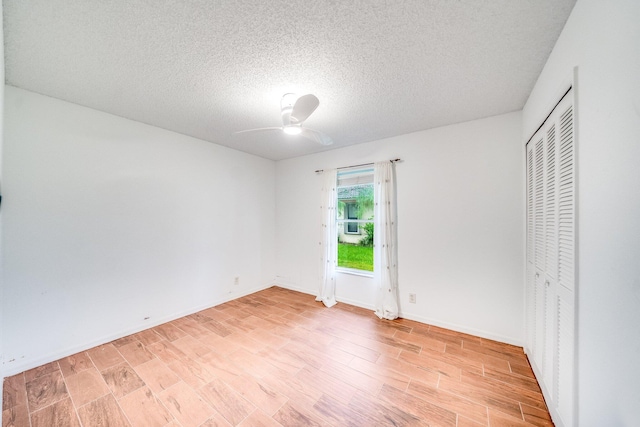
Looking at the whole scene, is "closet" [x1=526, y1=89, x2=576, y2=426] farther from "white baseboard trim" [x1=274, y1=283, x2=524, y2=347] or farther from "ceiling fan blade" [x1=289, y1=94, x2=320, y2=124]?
"ceiling fan blade" [x1=289, y1=94, x2=320, y2=124]

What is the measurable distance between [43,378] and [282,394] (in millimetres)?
2033

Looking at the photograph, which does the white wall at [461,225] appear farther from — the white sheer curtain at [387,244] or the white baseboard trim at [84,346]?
the white baseboard trim at [84,346]

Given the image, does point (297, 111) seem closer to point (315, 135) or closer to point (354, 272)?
point (315, 135)

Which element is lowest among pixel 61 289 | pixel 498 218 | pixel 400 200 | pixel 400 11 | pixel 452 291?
pixel 452 291

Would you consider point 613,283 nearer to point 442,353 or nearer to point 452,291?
point 442,353

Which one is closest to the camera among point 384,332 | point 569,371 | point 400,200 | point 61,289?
point 569,371

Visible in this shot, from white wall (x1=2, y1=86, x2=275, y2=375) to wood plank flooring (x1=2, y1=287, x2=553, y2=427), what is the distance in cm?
33

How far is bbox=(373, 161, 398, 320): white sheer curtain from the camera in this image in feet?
9.91

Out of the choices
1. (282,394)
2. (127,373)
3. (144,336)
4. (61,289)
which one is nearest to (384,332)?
(282,394)

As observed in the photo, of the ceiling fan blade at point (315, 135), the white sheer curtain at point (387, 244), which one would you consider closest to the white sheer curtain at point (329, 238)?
the white sheer curtain at point (387, 244)

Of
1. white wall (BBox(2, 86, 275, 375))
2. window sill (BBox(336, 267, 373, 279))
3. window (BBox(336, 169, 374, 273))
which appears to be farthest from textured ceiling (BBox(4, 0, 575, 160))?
window sill (BBox(336, 267, 373, 279))

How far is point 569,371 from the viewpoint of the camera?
1224 mm

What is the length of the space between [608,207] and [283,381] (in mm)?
2272

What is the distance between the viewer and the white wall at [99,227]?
1970 millimetres
